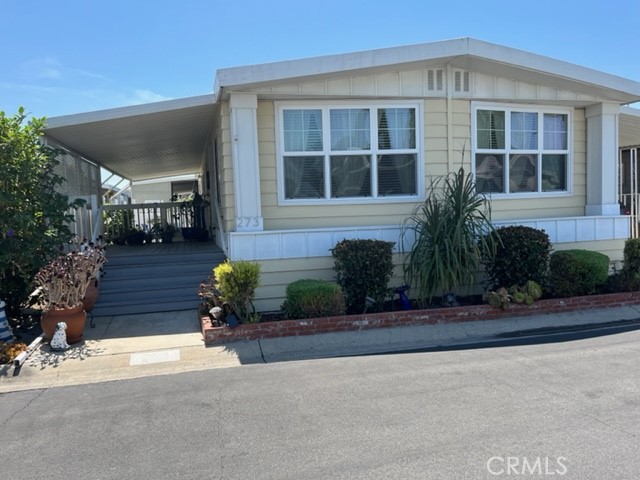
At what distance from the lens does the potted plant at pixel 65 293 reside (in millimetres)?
6398

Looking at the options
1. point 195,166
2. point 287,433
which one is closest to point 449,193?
point 287,433

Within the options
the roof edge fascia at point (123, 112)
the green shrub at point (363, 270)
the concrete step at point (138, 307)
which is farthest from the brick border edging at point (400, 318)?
the roof edge fascia at point (123, 112)

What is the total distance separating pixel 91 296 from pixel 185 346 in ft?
7.19

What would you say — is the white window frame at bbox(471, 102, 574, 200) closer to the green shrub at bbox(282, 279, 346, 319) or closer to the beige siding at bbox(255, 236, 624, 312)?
the beige siding at bbox(255, 236, 624, 312)

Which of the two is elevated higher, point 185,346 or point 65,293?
point 65,293

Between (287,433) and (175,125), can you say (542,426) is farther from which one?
(175,125)

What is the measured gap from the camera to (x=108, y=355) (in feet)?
20.2

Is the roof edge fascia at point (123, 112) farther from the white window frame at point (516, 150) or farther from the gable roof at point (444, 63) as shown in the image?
the white window frame at point (516, 150)

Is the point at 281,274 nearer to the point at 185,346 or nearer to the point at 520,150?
the point at 185,346

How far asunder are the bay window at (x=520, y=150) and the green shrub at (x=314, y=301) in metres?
3.59

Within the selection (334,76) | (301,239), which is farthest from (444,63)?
(301,239)

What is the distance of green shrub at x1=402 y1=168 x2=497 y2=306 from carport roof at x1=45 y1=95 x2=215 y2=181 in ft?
12.9

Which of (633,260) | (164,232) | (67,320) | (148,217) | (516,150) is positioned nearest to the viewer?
(67,320)

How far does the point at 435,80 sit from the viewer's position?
845 cm
